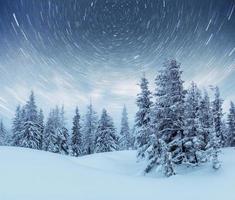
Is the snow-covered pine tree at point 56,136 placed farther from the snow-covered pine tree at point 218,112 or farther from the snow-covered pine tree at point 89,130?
the snow-covered pine tree at point 218,112

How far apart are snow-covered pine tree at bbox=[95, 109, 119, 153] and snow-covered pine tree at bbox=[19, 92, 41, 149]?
11.4 m

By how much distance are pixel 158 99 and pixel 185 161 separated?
6203 millimetres

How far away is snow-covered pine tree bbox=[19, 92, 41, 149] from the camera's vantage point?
157 ft

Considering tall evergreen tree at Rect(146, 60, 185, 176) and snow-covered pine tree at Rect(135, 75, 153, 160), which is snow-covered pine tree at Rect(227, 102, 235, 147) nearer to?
snow-covered pine tree at Rect(135, 75, 153, 160)

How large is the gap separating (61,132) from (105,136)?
9009 millimetres

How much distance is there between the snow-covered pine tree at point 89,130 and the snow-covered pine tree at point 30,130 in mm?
12141

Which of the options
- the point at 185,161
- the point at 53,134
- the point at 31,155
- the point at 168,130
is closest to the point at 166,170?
the point at 185,161

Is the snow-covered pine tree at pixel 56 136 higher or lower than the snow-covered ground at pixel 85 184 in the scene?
higher

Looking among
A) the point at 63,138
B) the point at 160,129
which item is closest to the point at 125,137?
the point at 63,138

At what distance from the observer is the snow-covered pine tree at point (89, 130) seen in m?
59.0

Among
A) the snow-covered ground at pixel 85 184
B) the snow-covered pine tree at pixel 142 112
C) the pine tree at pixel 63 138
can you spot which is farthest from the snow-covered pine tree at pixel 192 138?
the pine tree at pixel 63 138

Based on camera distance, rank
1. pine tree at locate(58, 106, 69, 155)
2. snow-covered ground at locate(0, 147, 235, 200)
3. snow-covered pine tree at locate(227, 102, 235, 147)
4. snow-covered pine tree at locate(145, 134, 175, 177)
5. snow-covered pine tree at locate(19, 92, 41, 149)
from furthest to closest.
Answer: pine tree at locate(58, 106, 69, 155)
snow-covered pine tree at locate(227, 102, 235, 147)
snow-covered pine tree at locate(19, 92, 41, 149)
snow-covered pine tree at locate(145, 134, 175, 177)
snow-covered ground at locate(0, 147, 235, 200)

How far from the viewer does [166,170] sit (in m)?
21.5

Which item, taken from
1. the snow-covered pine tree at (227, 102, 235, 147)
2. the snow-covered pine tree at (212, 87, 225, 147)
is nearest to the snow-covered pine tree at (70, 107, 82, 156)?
the snow-covered pine tree at (212, 87, 225, 147)
